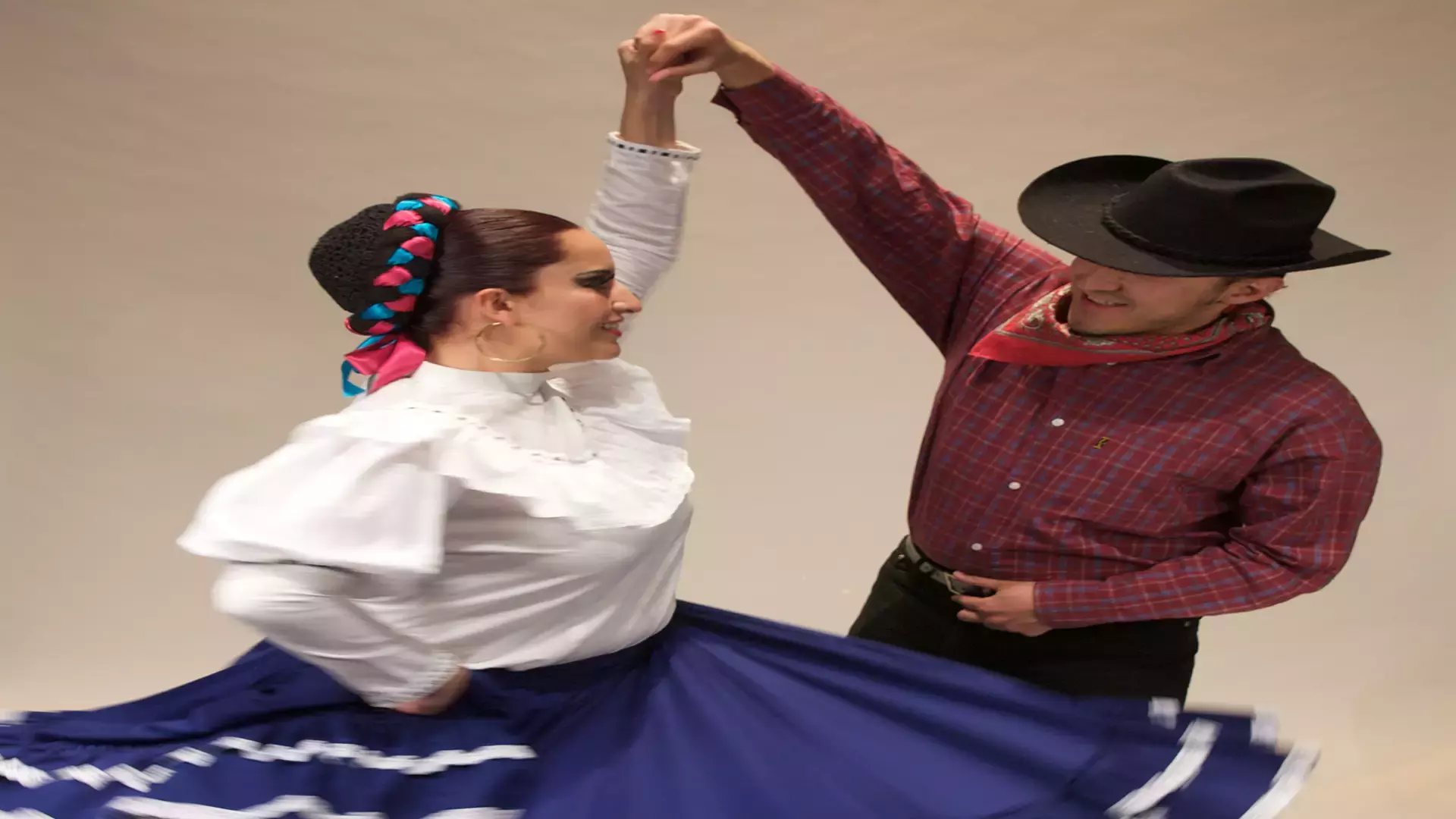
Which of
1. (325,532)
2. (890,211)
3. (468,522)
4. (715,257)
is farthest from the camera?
(715,257)

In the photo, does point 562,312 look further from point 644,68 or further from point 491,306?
point 644,68

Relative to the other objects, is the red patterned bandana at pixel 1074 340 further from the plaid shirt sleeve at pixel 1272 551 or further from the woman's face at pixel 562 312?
the woman's face at pixel 562 312

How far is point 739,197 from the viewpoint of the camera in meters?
2.20

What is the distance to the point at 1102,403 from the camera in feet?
3.68

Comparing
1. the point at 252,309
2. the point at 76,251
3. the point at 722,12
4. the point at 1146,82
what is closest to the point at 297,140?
the point at 252,309

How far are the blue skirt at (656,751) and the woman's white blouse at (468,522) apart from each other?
53 millimetres

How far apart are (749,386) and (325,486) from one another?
60.0 inches

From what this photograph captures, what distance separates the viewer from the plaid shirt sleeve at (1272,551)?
3.39 feet

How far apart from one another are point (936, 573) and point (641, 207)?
0.56 m

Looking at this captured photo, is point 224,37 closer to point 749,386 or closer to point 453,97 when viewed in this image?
point 453,97

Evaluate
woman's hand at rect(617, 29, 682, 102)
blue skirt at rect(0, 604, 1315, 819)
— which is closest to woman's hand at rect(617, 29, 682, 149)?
woman's hand at rect(617, 29, 682, 102)

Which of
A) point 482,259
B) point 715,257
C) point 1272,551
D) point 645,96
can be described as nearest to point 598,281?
point 482,259

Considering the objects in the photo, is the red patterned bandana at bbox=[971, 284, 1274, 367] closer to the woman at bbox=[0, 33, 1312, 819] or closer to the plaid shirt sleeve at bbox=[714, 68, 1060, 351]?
the plaid shirt sleeve at bbox=[714, 68, 1060, 351]

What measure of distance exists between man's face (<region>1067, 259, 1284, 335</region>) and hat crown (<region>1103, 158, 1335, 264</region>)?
1.3 inches
